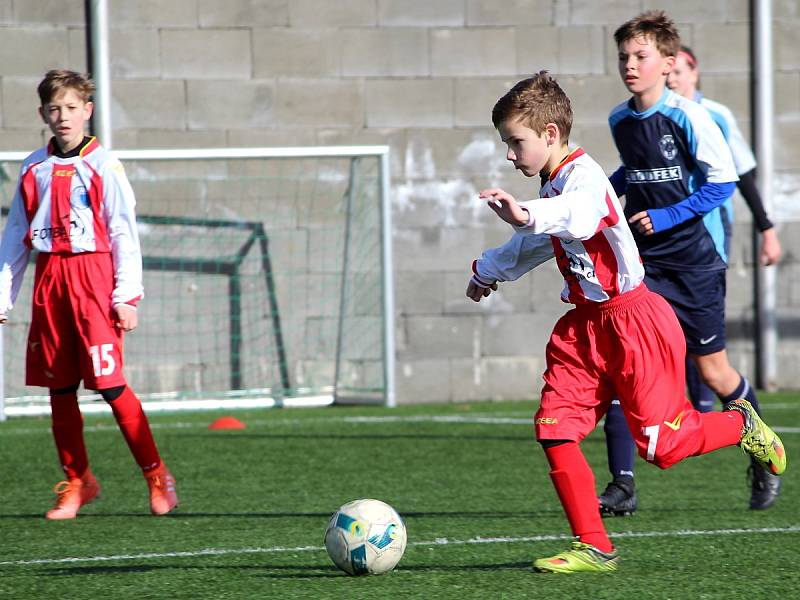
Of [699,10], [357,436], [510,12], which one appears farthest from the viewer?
[699,10]

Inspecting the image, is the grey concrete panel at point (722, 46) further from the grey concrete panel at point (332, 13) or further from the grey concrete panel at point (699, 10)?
the grey concrete panel at point (332, 13)

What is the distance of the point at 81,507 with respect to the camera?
5.54 metres

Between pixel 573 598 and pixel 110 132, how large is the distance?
666cm

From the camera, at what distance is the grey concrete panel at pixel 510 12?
978cm

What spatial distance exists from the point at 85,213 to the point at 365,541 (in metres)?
1.97

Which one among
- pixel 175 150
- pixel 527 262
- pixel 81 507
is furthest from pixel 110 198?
pixel 175 150

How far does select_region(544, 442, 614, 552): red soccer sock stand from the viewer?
3869mm

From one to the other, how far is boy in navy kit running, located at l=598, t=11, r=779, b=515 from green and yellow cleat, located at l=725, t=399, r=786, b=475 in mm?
726

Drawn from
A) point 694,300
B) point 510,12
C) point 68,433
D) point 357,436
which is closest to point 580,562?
point 694,300

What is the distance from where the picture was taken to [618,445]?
16.8 ft

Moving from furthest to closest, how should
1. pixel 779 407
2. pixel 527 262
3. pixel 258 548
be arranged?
pixel 779 407 → pixel 258 548 → pixel 527 262

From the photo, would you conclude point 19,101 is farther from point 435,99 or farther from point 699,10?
point 699,10

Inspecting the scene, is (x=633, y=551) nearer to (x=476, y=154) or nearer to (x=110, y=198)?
(x=110, y=198)

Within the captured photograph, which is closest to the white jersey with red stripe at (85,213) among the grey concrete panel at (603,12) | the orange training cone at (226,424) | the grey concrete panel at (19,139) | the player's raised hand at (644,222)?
the player's raised hand at (644,222)
